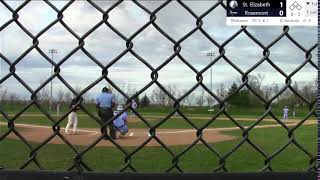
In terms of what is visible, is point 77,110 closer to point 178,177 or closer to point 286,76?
point 178,177

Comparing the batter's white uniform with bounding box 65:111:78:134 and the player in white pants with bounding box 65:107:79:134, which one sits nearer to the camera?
the player in white pants with bounding box 65:107:79:134

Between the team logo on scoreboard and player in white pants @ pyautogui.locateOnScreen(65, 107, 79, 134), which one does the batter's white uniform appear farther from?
the team logo on scoreboard

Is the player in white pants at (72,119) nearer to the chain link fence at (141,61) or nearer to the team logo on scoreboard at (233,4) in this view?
the chain link fence at (141,61)

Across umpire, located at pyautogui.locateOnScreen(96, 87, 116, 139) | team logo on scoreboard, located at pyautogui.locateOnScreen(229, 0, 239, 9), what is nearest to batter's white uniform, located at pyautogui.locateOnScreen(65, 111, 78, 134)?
umpire, located at pyautogui.locateOnScreen(96, 87, 116, 139)

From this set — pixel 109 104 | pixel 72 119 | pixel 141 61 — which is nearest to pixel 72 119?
pixel 72 119

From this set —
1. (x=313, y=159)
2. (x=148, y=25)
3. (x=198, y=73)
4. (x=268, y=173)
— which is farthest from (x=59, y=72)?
(x=313, y=159)

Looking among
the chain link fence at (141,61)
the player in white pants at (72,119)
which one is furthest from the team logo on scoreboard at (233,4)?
the player in white pants at (72,119)

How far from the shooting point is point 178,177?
7.38ft

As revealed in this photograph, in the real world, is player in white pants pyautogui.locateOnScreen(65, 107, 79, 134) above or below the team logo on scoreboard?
below

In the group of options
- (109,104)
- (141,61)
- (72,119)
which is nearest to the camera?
(141,61)

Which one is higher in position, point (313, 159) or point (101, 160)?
point (313, 159)

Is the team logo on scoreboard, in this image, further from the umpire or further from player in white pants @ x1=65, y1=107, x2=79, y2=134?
player in white pants @ x1=65, y1=107, x2=79, y2=134

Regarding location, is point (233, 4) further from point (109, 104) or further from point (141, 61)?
→ point (109, 104)

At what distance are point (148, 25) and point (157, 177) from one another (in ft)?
2.01
